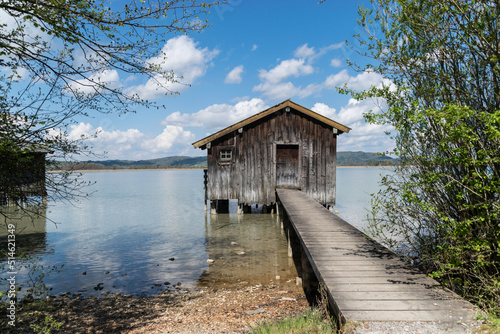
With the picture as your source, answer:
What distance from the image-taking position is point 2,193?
18.1 feet

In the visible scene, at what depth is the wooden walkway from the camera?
12.7ft

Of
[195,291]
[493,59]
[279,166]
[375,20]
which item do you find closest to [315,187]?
[279,166]

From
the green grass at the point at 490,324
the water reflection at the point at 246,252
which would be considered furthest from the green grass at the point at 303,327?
the water reflection at the point at 246,252

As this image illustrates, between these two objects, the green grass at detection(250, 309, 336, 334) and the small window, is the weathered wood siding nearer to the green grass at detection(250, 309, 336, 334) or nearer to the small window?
the small window

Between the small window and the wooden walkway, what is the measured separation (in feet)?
34.9

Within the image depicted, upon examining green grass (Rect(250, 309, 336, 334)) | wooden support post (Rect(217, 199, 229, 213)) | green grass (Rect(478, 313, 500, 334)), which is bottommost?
wooden support post (Rect(217, 199, 229, 213))

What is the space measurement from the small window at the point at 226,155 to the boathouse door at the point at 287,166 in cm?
248

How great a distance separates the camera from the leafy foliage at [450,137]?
166 inches

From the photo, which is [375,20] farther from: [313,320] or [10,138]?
[10,138]

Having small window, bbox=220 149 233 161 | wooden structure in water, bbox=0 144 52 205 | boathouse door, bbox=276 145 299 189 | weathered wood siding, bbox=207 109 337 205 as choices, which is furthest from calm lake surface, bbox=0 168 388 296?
small window, bbox=220 149 233 161

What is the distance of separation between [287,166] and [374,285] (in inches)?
526

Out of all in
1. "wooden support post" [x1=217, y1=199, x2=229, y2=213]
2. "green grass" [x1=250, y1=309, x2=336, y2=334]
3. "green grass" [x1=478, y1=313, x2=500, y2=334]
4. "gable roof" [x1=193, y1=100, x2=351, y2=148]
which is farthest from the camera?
"wooden support post" [x1=217, y1=199, x2=229, y2=213]

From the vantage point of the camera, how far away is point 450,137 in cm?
421

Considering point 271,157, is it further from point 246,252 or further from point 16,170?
point 16,170
